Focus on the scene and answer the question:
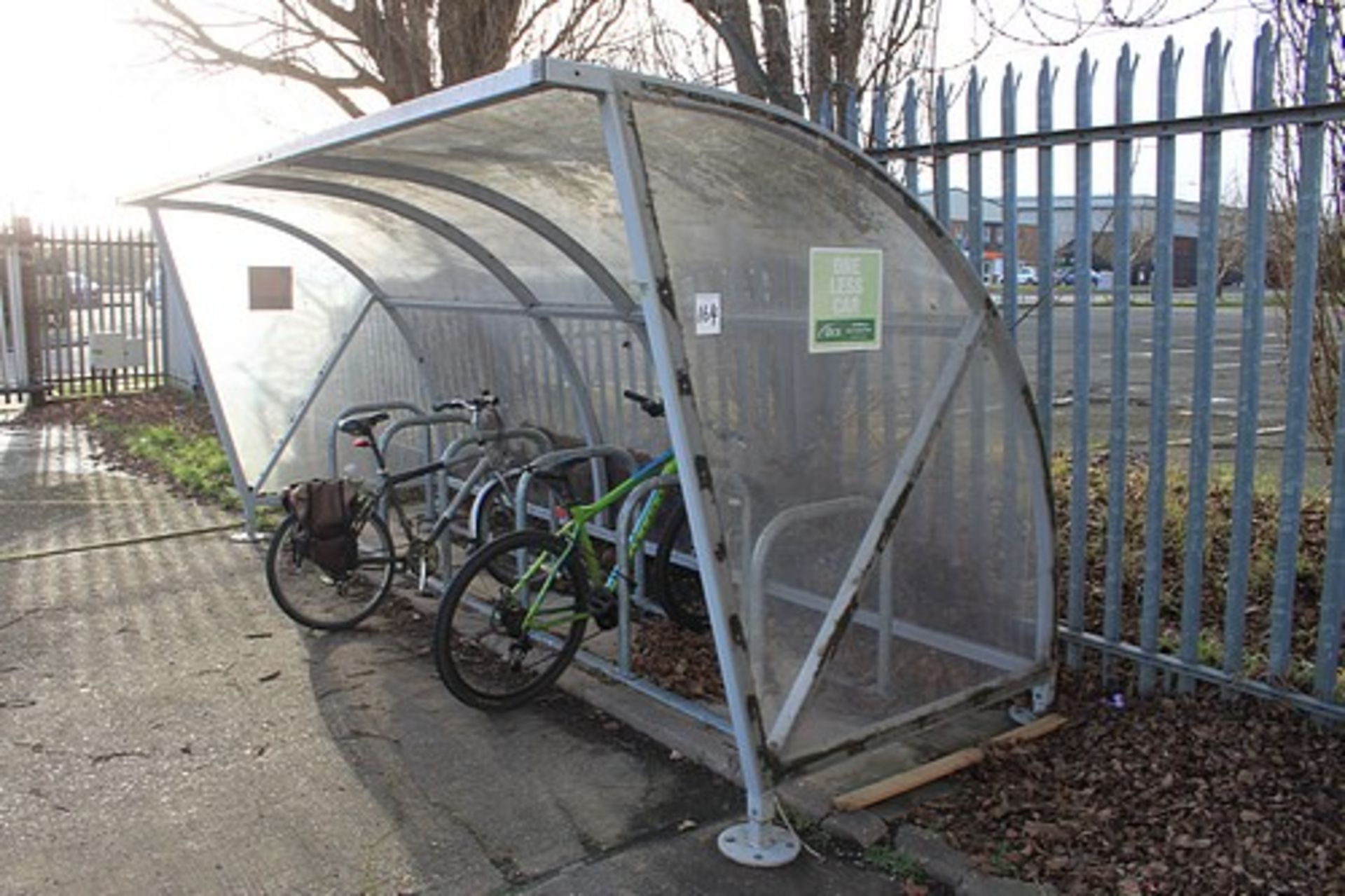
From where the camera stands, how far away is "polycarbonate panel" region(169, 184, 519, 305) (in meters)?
5.68

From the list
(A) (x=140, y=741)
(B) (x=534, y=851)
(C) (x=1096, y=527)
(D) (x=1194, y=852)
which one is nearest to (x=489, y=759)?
(B) (x=534, y=851)

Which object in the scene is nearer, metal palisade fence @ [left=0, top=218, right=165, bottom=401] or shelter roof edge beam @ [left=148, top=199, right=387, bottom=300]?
shelter roof edge beam @ [left=148, top=199, right=387, bottom=300]

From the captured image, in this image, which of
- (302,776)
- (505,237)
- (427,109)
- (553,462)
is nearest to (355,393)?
(505,237)

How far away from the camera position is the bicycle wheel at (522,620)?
14.2ft

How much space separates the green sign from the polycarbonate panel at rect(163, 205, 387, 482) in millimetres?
4194

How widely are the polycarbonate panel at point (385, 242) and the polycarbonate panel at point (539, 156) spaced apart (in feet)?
3.95

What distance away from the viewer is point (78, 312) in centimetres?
1481

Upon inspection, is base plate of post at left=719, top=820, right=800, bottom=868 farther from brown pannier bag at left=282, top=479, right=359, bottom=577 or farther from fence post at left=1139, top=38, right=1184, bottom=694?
brown pannier bag at left=282, top=479, right=359, bottom=577

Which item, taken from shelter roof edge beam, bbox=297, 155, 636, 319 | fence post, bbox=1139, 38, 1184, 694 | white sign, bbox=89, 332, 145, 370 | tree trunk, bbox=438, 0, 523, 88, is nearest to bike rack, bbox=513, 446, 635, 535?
shelter roof edge beam, bbox=297, 155, 636, 319

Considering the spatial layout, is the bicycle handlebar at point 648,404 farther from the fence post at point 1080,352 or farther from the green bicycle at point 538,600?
the fence post at point 1080,352

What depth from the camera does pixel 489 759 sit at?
13.6 feet

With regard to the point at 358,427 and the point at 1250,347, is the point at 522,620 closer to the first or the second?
the point at 358,427

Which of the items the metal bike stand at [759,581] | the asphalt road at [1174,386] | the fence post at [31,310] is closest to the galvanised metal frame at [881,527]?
the metal bike stand at [759,581]

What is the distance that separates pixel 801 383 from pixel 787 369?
57mm
